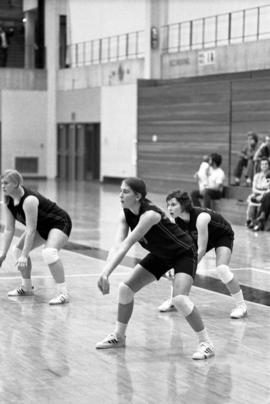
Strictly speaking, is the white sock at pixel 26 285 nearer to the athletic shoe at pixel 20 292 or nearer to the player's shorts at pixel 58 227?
the athletic shoe at pixel 20 292

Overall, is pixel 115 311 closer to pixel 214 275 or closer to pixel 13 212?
pixel 13 212

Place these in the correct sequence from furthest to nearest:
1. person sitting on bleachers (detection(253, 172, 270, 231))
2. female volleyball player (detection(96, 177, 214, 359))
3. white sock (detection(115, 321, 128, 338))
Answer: person sitting on bleachers (detection(253, 172, 270, 231)), white sock (detection(115, 321, 128, 338)), female volleyball player (detection(96, 177, 214, 359))

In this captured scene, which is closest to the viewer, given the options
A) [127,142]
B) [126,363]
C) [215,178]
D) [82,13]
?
[126,363]

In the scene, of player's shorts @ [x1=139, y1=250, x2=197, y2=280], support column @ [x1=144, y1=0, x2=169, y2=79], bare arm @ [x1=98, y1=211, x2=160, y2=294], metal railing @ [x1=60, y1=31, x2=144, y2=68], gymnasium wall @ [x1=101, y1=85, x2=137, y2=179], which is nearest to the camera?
bare arm @ [x1=98, y1=211, x2=160, y2=294]

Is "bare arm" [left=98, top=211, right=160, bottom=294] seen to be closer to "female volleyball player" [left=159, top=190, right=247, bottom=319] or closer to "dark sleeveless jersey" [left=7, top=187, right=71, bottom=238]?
"female volleyball player" [left=159, top=190, right=247, bottom=319]

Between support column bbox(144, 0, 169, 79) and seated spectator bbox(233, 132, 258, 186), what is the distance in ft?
30.2

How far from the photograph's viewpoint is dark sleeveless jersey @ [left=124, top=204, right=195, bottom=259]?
7.05 m

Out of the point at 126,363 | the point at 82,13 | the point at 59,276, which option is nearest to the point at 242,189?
the point at 59,276

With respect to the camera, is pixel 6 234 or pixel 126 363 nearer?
pixel 126 363

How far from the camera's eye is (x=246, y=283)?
11305 mm

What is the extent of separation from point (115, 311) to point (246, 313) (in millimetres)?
1370

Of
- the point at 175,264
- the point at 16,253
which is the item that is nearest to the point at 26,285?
the point at 16,253

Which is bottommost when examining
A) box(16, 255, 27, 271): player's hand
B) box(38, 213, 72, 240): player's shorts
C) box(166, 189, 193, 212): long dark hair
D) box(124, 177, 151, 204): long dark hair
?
box(16, 255, 27, 271): player's hand

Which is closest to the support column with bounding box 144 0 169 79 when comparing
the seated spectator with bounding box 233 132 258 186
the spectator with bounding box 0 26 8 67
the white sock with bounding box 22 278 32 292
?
the seated spectator with bounding box 233 132 258 186
